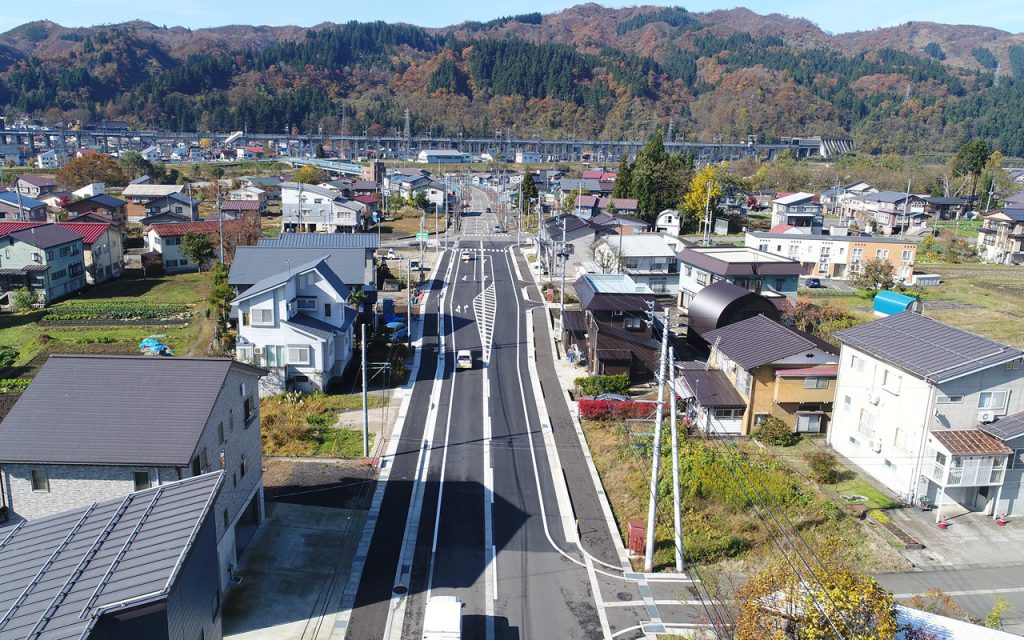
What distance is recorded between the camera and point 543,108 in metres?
188

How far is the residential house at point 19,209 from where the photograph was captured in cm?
5909

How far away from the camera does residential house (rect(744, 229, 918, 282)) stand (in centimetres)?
4884

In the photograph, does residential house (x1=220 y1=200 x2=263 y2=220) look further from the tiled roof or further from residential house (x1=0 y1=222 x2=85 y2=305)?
residential house (x1=0 y1=222 x2=85 y2=305)

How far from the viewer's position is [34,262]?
41.4m

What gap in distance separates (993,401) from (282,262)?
92.6ft

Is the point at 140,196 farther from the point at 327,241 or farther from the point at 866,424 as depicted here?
the point at 866,424

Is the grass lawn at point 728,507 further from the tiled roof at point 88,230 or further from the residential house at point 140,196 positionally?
the residential house at point 140,196

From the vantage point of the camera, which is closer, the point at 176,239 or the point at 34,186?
the point at 176,239

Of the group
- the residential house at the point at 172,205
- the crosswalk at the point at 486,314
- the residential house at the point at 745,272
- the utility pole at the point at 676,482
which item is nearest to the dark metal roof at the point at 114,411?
the utility pole at the point at 676,482

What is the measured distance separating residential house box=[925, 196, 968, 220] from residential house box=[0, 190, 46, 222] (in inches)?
3391

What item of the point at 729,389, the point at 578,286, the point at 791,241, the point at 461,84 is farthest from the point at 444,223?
the point at 461,84

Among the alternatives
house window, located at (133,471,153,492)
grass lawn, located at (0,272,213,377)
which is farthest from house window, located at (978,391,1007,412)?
grass lawn, located at (0,272,213,377)

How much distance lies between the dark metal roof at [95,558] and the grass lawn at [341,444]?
10.3 m

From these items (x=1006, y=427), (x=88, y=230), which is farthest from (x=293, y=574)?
(x=88, y=230)
